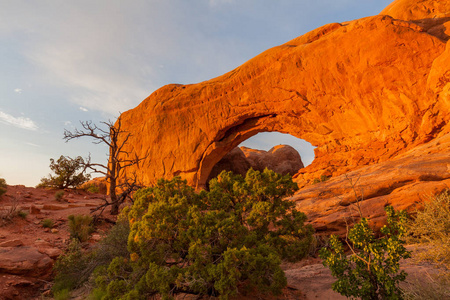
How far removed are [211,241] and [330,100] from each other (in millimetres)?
14045

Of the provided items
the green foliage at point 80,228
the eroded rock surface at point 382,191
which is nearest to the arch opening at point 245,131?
the eroded rock surface at point 382,191

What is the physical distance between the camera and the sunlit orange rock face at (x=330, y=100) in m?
12.9

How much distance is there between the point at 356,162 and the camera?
14.8 metres

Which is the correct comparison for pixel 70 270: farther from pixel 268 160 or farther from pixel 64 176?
pixel 268 160

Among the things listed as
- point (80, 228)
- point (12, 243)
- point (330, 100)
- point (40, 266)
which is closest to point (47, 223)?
point (80, 228)

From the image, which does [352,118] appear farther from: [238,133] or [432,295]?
[432,295]

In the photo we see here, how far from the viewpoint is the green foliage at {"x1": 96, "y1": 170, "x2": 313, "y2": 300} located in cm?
432

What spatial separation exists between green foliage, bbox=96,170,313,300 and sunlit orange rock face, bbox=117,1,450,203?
11230 mm

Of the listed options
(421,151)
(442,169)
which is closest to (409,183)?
(442,169)

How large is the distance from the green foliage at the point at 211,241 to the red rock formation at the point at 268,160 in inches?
847

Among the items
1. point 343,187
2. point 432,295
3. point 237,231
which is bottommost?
point 432,295

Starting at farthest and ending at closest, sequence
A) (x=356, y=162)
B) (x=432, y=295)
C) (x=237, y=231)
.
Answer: (x=356, y=162) → (x=237, y=231) → (x=432, y=295)

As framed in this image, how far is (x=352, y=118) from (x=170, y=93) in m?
16.2

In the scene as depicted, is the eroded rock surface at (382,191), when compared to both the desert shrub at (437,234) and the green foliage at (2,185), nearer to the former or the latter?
the desert shrub at (437,234)
